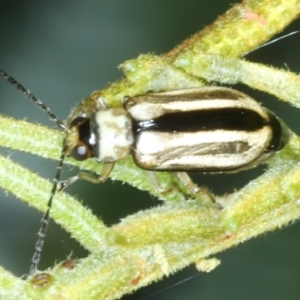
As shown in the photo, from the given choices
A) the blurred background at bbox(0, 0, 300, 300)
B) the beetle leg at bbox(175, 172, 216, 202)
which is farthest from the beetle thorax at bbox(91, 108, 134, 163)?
the blurred background at bbox(0, 0, 300, 300)

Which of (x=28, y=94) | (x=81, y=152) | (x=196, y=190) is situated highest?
(x=28, y=94)

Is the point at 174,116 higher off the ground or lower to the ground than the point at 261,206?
higher

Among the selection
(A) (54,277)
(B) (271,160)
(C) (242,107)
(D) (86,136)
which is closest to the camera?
(A) (54,277)

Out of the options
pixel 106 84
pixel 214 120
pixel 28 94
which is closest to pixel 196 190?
pixel 214 120

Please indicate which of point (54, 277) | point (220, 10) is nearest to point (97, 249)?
point (54, 277)

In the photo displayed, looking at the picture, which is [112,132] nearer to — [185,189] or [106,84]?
[185,189]

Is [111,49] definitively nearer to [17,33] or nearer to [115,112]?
[17,33]

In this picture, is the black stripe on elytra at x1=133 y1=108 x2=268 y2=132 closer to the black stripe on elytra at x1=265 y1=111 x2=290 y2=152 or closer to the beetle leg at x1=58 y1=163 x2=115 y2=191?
the black stripe on elytra at x1=265 y1=111 x2=290 y2=152
